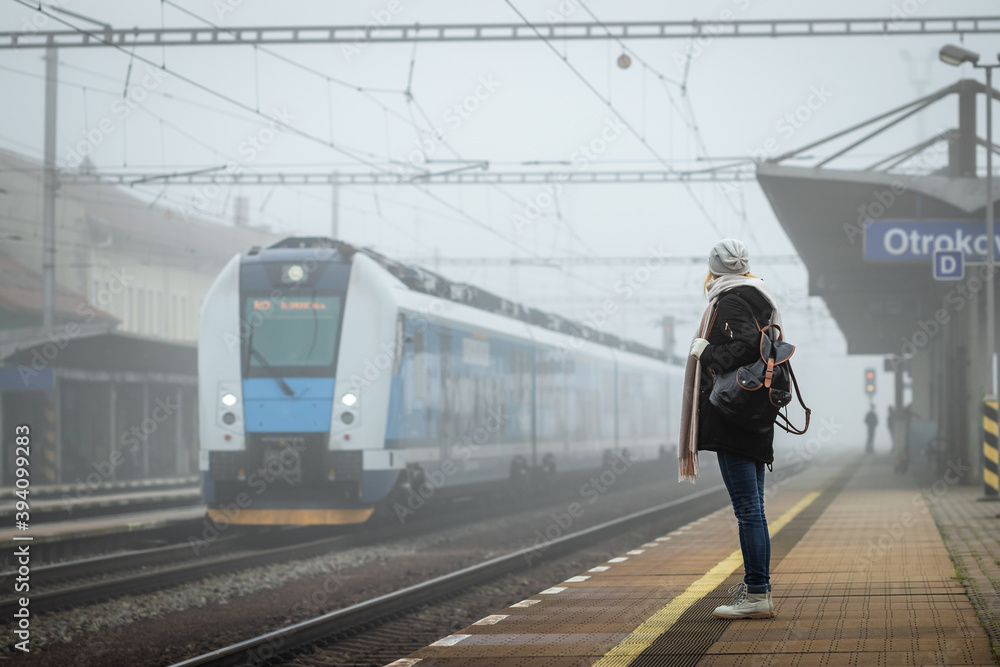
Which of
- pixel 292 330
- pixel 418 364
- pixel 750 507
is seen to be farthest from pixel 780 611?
pixel 418 364

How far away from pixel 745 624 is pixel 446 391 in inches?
435

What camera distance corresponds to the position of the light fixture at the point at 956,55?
14523mm

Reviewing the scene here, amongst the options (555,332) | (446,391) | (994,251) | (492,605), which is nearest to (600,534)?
(446,391)

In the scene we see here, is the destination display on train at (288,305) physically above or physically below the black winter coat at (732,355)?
above

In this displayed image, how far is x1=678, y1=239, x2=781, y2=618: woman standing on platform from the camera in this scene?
195 inches

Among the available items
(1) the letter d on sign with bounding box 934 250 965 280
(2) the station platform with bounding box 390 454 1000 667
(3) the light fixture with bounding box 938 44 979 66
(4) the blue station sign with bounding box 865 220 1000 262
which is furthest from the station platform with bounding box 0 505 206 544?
(3) the light fixture with bounding box 938 44 979 66

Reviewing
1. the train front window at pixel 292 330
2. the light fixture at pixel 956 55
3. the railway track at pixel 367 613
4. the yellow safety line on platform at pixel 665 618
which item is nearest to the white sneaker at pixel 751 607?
the yellow safety line on platform at pixel 665 618

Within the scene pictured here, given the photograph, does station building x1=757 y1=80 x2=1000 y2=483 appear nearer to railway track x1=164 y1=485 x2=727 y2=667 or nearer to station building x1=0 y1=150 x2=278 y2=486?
railway track x1=164 y1=485 x2=727 y2=667

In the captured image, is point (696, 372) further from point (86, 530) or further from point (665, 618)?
point (86, 530)

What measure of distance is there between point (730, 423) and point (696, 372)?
263 mm

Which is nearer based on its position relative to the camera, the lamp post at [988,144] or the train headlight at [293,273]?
the train headlight at [293,273]

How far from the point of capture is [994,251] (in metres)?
16.1

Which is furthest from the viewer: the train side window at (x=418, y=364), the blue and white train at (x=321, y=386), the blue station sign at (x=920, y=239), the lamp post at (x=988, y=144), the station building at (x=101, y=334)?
the station building at (x=101, y=334)

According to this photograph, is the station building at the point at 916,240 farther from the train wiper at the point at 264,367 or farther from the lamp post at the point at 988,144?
the train wiper at the point at 264,367
